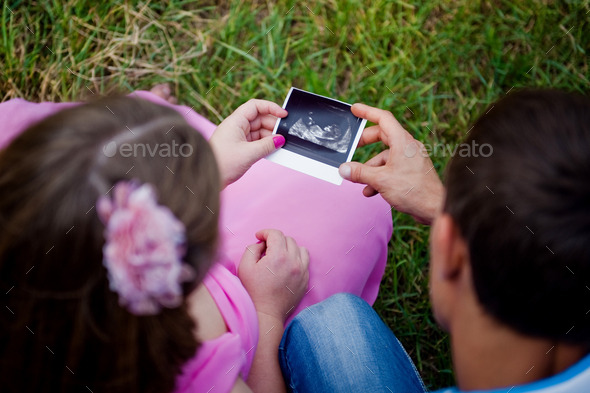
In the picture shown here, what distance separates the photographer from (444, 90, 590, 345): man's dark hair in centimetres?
64

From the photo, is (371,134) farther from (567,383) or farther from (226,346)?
(567,383)

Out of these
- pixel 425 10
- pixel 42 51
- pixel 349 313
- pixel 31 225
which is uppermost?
pixel 425 10

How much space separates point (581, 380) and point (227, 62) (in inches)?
62.0

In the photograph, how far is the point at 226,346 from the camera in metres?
0.96

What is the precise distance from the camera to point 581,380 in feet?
2.26

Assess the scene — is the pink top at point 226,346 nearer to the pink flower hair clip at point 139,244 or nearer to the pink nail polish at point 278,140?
the pink flower hair clip at point 139,244

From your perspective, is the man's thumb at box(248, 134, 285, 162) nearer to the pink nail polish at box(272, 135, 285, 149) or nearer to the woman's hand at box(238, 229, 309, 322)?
the pink nail polish at box(272, 135, 285, 149)

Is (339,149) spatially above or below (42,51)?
above

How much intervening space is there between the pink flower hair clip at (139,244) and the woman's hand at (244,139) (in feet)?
1.43

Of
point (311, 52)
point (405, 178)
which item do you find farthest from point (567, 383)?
point (311, 52)

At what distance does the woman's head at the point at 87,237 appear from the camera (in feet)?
2.22

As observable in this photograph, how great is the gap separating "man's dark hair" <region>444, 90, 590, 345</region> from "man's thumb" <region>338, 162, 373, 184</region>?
475 mm

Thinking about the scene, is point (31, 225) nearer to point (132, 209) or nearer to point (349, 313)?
point (132, 209)

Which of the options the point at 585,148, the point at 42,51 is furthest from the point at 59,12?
the point at 585,148
